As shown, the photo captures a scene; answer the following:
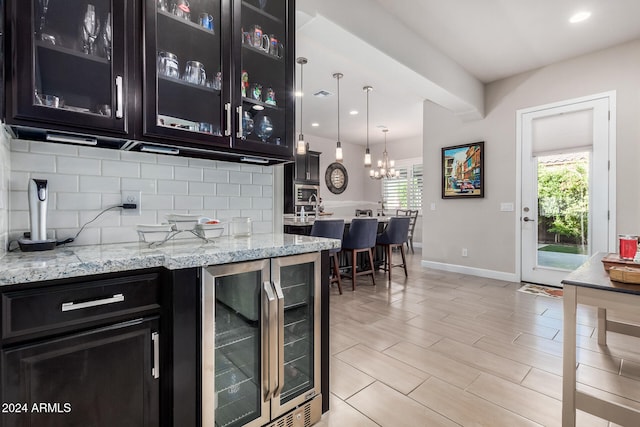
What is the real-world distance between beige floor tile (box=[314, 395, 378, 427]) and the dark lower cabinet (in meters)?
0.83

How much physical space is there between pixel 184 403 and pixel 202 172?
1.18 metres

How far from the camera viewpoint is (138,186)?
1.61 meters

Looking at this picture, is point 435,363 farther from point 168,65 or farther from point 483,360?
point 168,65

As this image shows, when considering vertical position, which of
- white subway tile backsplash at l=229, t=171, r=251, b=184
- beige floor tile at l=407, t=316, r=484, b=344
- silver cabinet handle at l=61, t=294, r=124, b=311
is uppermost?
white subway tile backsplash at l=229, t=171, r=251, b=184

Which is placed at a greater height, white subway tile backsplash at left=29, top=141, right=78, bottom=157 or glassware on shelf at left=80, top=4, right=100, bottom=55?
glassware on shelf at left=80, top=4, right=100, bottom=55

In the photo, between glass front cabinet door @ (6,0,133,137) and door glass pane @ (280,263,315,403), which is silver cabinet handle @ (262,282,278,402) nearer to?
door glass pane @ (280,263,315,403)

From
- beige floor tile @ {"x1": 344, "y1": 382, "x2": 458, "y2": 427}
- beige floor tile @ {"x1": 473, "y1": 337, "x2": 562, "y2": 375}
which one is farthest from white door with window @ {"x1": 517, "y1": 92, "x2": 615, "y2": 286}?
beige floor tile @ {"x1": 344, "y1": 382, "x2": 458, "y2": 427}

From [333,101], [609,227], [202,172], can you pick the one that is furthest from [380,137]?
[202,172]

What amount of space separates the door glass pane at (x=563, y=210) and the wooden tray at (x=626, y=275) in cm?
315

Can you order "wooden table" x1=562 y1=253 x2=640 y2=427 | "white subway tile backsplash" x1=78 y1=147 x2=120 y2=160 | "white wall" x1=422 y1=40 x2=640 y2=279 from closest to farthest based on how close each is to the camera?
"wooden table" x1=562 y1=253 x2=640 y2=427 → "white subway tile backsplash" x1=78 y1=147 x2=120 y2=160 → "white wall" x1=422 y1=40 x2=640 y2=279

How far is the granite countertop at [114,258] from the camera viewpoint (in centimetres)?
94

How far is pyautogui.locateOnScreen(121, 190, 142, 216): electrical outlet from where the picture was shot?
1.57 metres

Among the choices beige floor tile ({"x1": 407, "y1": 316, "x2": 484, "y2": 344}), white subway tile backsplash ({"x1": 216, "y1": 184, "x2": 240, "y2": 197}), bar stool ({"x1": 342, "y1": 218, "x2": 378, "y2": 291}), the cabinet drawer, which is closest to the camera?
the cabinet drawer

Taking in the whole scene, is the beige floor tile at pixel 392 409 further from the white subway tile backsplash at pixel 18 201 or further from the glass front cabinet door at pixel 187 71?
the white subway tile backsplash at pixel 18 201
